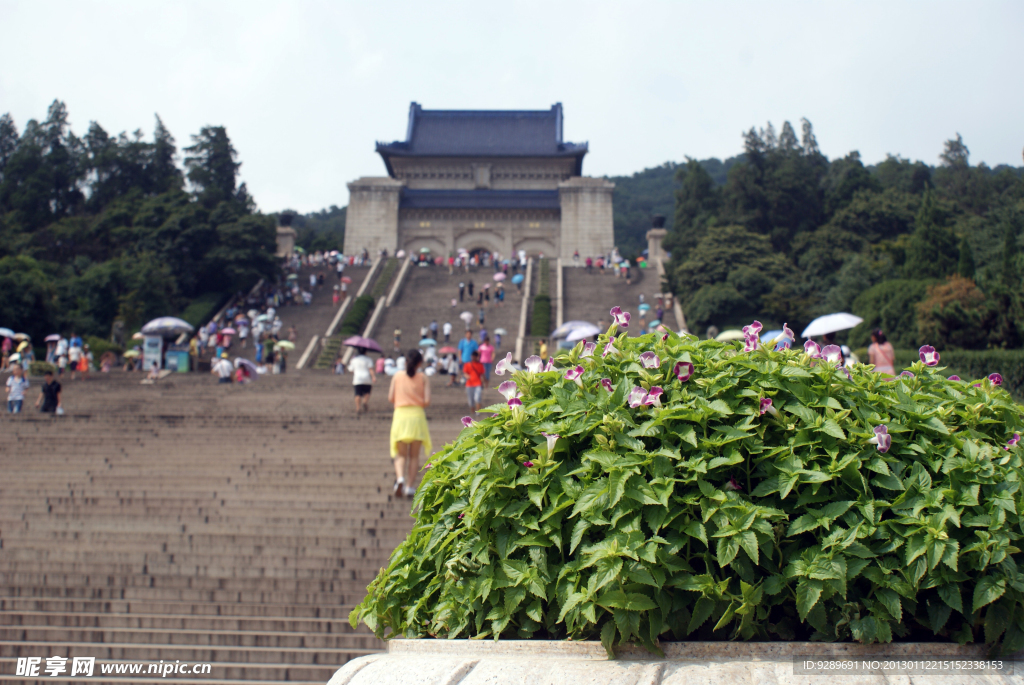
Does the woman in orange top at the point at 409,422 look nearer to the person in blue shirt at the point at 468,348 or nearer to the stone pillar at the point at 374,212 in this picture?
the person in blue shirt at the point at 468,348

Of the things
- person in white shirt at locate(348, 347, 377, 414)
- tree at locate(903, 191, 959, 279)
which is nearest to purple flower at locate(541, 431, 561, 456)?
person in white shirt at locate(348, 347, 377, 414)

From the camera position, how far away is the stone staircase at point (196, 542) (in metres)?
5.16

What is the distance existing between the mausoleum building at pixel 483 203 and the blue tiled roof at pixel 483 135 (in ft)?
0.39

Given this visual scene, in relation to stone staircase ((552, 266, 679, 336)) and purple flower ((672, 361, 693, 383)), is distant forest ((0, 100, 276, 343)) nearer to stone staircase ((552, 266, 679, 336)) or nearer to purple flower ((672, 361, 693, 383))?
stone staircase ((552, 266, 679, 336))

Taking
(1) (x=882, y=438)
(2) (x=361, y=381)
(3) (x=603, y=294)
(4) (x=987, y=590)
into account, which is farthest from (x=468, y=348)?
(3) (x=603, y=294)

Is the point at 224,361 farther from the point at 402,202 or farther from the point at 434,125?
the point at 434,125

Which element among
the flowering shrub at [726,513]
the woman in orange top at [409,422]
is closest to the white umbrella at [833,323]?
the woman in orange top at [409,422]

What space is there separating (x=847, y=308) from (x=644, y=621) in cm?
2689

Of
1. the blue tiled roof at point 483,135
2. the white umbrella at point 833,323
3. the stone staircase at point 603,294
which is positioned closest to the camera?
the white umbrella at point 833,323

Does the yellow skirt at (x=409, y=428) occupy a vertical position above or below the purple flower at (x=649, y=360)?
below

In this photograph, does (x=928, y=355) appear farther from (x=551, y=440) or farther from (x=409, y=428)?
(x=409, y=428)

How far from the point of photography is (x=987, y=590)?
2.32 metres

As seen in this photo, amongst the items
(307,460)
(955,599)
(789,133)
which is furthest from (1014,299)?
(789,133)

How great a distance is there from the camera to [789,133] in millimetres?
63688
